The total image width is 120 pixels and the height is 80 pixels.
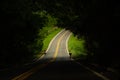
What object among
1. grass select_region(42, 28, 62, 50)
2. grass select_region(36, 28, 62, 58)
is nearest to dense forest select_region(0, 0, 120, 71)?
grass select_region(42, 28, 62, 50)

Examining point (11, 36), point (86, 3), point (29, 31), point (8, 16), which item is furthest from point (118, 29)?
point (29, 31)

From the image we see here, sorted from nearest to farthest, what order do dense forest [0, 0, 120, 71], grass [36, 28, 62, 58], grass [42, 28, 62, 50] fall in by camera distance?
dense forest [0, 0, 120, 71], grass [42, 28, 62, 50], grass [36, 28, 62, 58]

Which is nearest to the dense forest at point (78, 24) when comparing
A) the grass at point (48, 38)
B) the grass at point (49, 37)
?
the grass at point (48, 38)

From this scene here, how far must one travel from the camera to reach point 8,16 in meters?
→ 42.5

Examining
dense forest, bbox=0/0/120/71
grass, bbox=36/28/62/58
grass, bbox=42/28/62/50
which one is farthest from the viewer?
grass, bbox=36/28/62/58

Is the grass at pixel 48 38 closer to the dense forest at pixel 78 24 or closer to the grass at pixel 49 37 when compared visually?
the grass at pixel 49 37

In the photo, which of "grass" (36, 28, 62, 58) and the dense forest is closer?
the dense forest

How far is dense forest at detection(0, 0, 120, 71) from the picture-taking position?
90.1 feet

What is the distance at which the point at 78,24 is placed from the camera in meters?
46.6

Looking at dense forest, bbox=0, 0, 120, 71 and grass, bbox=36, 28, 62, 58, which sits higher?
grass, bbox=36, 28, 62, 58

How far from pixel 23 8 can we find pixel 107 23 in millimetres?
22419

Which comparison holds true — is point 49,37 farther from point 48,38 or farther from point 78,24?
point 78,24

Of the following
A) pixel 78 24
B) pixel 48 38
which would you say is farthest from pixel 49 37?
pixel 78 24

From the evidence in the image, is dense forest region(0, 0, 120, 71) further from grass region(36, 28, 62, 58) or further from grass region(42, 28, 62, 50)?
grass region(36, 28, 62, 58)
